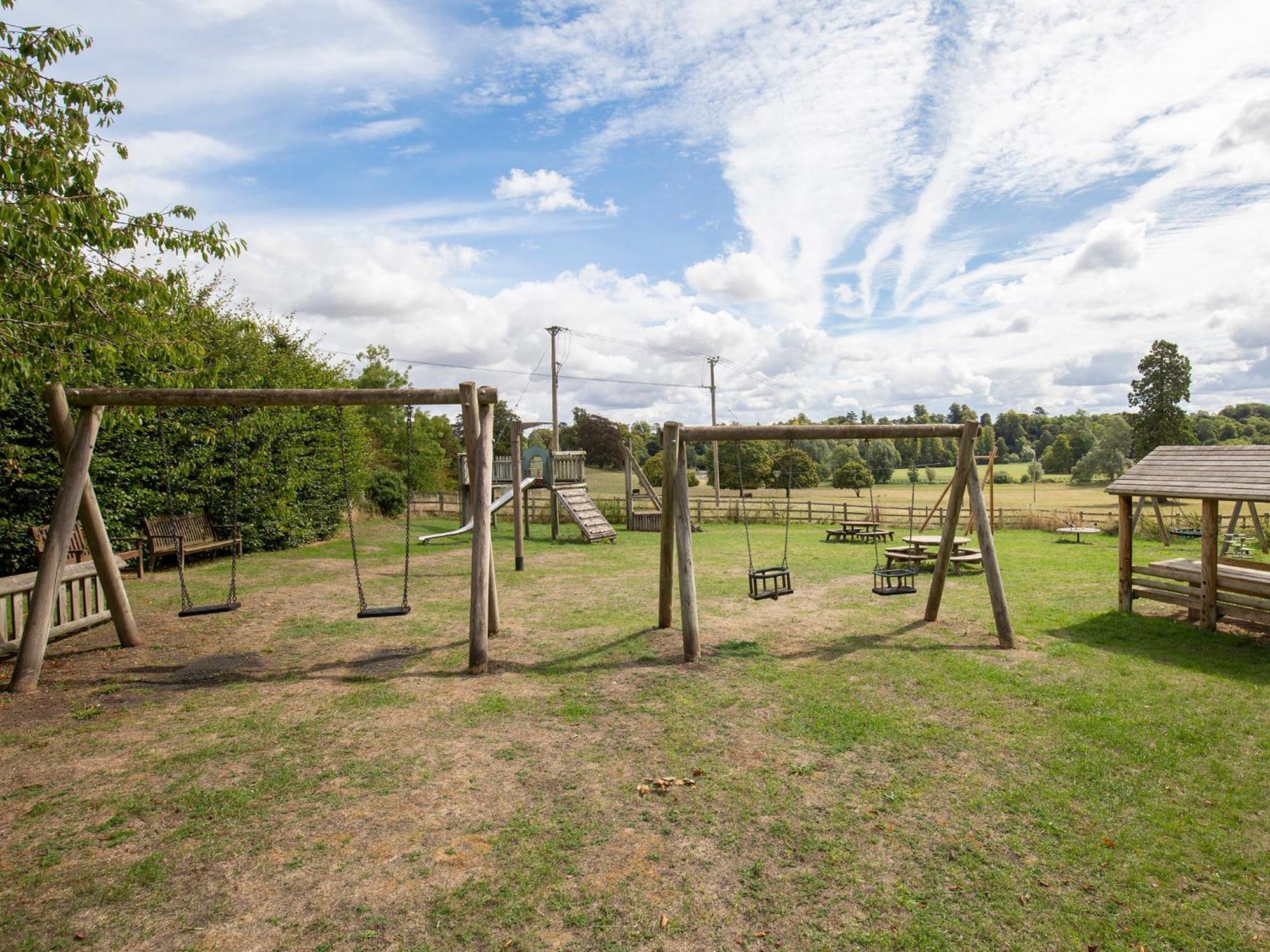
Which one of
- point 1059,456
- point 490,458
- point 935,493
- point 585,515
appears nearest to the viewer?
point 490,458

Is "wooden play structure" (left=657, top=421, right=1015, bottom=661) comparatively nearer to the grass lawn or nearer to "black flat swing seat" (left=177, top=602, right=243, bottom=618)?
the grass lawn

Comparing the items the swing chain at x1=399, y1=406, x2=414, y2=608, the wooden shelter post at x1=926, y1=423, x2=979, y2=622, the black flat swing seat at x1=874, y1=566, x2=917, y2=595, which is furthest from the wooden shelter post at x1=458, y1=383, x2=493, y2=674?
the wooden shelter post at x1=926, y1=423, x2=979, y2=622

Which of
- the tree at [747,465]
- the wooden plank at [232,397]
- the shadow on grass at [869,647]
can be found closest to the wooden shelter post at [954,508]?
the shadow on grass at [869,647]

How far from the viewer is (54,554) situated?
694 cm

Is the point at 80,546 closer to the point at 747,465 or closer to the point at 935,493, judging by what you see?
the point at 747,465

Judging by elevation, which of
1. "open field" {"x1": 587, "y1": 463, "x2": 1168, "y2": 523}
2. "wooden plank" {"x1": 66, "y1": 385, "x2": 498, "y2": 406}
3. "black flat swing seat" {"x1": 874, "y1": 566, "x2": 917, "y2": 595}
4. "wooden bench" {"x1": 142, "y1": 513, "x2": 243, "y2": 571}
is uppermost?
"wooden plank" {"x1": 66, "y1": 385, "x2": 498, "y2": 406}

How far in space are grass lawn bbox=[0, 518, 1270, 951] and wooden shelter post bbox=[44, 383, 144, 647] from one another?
383 mm

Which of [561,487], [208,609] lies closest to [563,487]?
[561,487]

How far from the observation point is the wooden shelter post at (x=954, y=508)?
8438 mm

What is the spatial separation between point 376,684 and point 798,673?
13.6 feet

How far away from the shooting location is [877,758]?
5.08 m

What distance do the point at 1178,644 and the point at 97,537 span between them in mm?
12161

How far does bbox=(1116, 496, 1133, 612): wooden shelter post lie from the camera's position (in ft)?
31.3

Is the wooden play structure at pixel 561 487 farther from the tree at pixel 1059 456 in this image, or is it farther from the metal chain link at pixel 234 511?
the tree at pixel 1059 456
